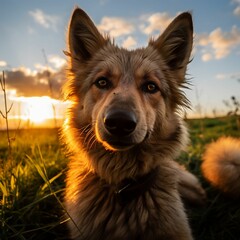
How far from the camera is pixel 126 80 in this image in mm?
3443

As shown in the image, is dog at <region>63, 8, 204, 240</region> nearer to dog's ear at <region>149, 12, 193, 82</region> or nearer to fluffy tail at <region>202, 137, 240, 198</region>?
dog's ear at <region>149, 12, 193, 82</region>

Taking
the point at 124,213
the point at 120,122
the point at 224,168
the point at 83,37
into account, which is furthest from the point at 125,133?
the point at 224,168

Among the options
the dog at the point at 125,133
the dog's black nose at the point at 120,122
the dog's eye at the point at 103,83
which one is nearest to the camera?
the dog's black nose at the point at 120,122

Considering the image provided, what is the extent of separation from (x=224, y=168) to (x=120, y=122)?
2673 millimetres

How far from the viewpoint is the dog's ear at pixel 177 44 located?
381 centimetres

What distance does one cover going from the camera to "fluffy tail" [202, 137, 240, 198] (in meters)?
4.51

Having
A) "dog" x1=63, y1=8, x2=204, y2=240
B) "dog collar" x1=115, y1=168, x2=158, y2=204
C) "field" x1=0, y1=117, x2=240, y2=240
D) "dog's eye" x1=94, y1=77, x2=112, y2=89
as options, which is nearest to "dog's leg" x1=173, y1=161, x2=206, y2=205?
"field" x1=0, y1=117, x2=240, y2=240

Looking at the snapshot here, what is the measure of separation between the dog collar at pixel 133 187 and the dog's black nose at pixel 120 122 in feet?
2.51

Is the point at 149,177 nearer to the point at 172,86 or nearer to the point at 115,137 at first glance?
the point at 115,137

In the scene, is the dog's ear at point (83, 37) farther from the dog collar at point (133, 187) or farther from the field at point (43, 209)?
the dog collar at point (133, 187)

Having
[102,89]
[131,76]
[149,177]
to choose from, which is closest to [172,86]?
[131,76]

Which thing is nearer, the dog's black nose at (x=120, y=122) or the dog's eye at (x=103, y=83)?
the dog's black nose at (x=120, y=122)

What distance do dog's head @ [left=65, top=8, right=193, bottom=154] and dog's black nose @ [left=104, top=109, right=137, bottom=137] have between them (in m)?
0.10

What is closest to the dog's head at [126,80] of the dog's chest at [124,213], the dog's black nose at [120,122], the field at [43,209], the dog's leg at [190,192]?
the dog's black nose at [120,122]
